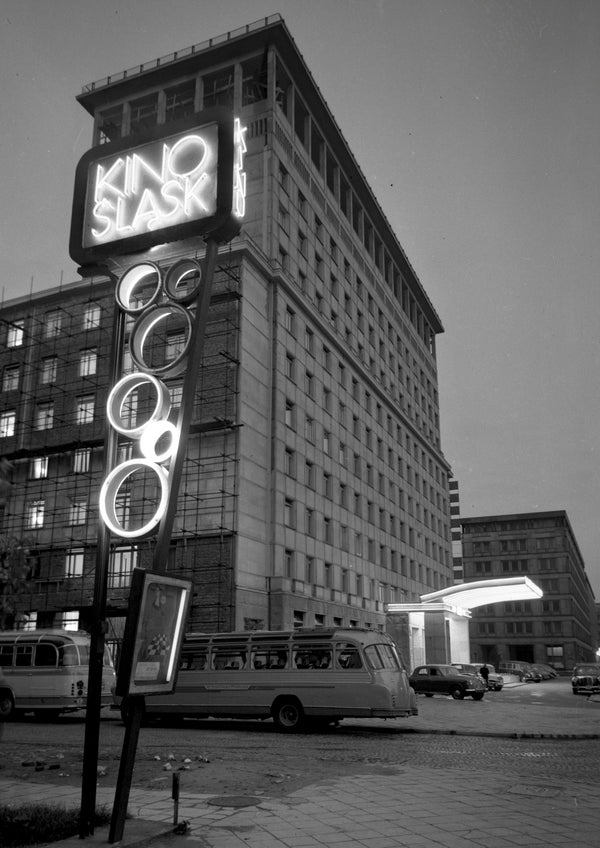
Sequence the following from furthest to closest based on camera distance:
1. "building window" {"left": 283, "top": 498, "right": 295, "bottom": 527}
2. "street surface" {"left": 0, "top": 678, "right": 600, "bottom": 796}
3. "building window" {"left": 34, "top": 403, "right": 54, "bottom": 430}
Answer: "building window" {"left": 34, "top": 403, "right": 54, "bottom": 430} < "building window" {"left": 283, "top": 498, "right": 295, "bottom": 527} < "street surface" {"left": 0, "top": 678, "right": 600, "bottom": 796}

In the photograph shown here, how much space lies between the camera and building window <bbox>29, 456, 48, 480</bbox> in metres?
44.3

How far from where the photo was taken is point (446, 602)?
51219mm

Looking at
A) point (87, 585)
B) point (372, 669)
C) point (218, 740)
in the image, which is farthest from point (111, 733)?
point (87, 585)

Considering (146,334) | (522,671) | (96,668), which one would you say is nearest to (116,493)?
(96,668)

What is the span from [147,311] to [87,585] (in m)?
32.4

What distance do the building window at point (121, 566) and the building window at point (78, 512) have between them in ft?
9.73

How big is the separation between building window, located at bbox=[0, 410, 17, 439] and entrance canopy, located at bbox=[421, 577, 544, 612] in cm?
2709

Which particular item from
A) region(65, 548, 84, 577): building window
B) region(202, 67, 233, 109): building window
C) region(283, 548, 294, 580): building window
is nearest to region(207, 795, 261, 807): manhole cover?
region(283, 548, 294, 580): building window

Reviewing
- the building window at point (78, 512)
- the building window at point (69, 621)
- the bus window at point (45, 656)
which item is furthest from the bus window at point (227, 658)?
the building window at point (78, 512)

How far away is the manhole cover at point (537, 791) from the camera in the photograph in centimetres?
1116

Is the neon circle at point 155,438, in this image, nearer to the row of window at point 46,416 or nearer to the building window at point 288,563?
the building window at point 288,563

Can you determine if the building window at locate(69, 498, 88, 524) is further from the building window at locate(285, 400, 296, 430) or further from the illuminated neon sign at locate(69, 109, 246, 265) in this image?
the illuminated neon sign at locate(69, 109, 246, 265)

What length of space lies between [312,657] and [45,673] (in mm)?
9023

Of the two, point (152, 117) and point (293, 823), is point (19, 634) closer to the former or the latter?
point (293, 823)
